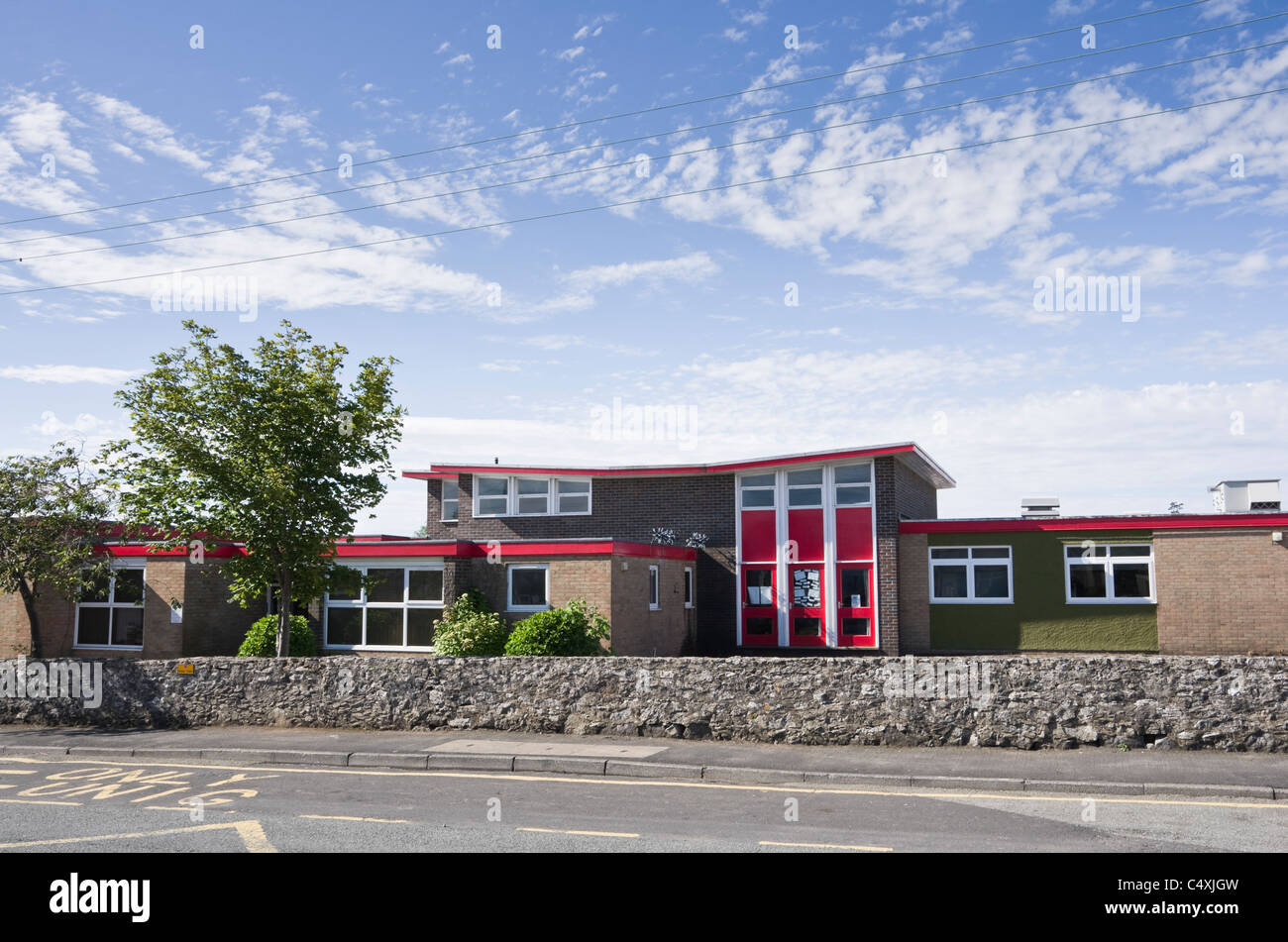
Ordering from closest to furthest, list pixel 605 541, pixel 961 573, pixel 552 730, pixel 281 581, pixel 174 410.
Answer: pixel 552 730
pixel 174 410
pixel 281 581
pixel 605 541
pixel 961 573

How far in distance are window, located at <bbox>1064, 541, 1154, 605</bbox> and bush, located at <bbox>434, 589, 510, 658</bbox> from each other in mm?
14156

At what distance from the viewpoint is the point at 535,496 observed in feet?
93.8

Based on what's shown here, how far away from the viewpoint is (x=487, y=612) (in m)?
21.7

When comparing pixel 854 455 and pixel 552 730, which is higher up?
pixel 854 455

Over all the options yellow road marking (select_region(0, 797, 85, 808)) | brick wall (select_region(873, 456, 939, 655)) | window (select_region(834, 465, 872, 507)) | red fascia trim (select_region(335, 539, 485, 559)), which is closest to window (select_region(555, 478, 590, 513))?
red fascia trim (select_region(335, 539, 485, 559))

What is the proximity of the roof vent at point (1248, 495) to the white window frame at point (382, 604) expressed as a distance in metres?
19.5

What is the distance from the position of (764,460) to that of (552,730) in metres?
13.5

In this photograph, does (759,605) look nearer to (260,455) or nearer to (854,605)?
(854,605)

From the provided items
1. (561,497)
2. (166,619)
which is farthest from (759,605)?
(166,619)

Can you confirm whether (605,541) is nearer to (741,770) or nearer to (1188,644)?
(741,770)

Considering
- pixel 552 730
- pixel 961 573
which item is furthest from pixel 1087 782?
pixel 961 573

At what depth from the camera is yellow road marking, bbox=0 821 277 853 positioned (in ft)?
27.3
